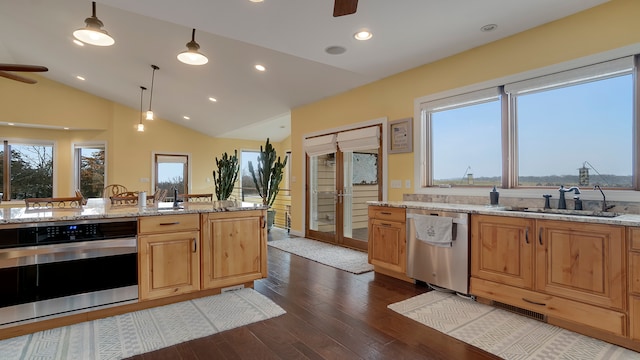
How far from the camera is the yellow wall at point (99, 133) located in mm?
7332

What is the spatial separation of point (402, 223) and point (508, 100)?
1760mm

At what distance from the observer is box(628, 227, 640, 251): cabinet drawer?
6.81 feet

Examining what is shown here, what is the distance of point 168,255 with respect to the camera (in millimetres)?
2807

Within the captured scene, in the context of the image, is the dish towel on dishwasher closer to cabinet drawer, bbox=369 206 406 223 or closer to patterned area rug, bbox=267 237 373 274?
cabinet drawer, bbox=369 206 406 223

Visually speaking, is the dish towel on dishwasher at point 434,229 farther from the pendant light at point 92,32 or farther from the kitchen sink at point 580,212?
the pendant light at point 92,32

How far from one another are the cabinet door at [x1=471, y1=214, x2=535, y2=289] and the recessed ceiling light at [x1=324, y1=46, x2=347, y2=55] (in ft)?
7.45

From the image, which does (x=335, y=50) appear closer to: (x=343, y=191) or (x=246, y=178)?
(x=343, y=191)

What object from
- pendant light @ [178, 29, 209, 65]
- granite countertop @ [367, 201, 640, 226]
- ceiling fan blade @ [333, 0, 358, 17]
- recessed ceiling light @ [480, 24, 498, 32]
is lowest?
granite countertop @ [367, 201, 640, 226]

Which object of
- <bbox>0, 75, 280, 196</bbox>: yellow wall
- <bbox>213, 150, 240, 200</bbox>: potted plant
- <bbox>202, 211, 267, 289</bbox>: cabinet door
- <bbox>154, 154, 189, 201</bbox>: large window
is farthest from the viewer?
<bbox>154, 154, 189, 201</bbox>: large window

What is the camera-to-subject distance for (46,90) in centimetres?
750

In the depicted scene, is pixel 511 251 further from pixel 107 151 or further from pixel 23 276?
pixel 107 151

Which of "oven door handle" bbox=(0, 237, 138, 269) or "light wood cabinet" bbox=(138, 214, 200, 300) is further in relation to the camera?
"light wood cabinet" bbox=(138, 214, 200, 300)

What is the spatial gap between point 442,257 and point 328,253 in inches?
81.8

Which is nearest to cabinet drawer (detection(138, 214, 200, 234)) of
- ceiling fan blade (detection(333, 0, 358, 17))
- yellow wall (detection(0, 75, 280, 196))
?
ceiling fan blade (detection(333, 0, 358, 17))
